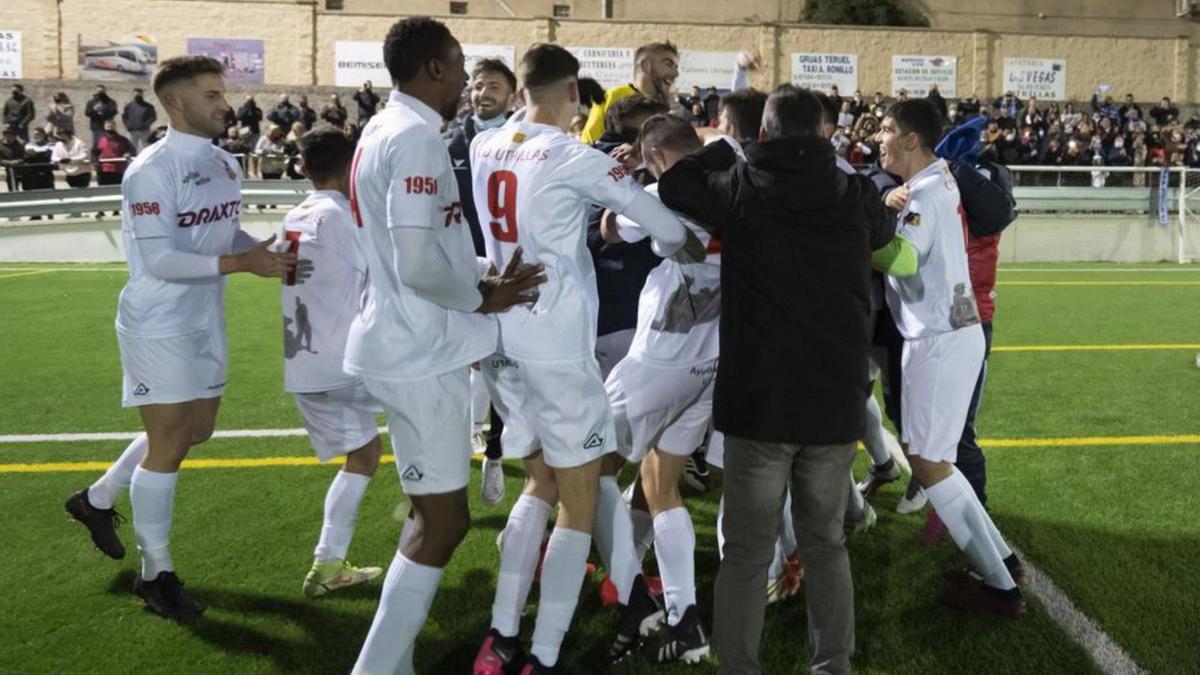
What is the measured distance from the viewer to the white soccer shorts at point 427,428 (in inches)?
122

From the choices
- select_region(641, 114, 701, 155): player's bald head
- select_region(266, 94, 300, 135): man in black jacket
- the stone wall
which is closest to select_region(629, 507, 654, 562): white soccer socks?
select_region(641, 114, 701, 155): player's bald head

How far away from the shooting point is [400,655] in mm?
3133

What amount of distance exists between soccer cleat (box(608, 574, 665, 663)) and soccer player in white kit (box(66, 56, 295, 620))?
1.71 m

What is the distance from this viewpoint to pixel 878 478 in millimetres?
5578

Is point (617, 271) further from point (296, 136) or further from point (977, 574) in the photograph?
point (296, 136)

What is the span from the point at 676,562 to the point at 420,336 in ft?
4.40

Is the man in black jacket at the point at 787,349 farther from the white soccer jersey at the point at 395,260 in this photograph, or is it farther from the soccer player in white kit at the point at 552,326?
the white soccer jersey at the point at 395,260

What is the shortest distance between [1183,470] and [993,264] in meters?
2.21

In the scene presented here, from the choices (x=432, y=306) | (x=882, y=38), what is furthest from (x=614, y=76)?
(x=432, y=306)

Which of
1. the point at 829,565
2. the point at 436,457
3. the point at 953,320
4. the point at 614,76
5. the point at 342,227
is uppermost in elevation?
the point at 614,76

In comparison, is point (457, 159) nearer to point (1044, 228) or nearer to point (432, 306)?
point (432, 306)

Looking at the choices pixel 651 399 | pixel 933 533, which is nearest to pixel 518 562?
pixel 651 399

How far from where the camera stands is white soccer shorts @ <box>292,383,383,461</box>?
4.45 metres

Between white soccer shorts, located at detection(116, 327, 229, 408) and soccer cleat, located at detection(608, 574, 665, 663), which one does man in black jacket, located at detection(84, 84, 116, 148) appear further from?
soccer cleat, located at detection(608, 574, 665, 663)
